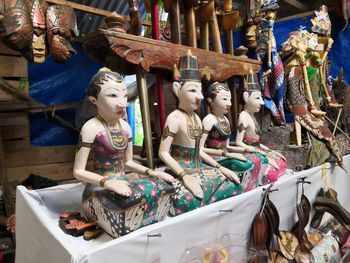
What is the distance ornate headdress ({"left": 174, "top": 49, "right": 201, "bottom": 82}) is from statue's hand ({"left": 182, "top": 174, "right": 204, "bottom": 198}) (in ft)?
1.13

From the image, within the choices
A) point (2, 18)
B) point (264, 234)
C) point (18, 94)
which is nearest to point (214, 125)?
point (264, 234)

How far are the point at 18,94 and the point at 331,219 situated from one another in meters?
1.99

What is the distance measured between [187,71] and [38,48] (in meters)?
0.57

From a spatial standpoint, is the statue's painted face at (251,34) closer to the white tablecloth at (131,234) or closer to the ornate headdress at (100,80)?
the white tablecloth at (131,234)

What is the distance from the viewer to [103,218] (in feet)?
2.53

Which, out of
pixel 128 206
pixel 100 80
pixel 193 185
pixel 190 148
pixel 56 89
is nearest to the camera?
pixel 128 206

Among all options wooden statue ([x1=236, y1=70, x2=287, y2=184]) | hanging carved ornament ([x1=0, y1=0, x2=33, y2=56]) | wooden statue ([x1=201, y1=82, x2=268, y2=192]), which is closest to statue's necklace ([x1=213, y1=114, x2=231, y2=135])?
wooden statue ([x1=201, y1=82, x2=268, y2=192])

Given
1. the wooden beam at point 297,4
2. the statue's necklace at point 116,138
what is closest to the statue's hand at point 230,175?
the statue's necklace at point 116,138

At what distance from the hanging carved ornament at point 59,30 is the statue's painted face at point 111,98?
1.41ft

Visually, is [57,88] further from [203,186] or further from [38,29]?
[203,186]

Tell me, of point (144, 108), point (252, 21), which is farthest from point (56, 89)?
point (252, 21)

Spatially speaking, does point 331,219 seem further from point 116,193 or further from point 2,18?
point 2,18

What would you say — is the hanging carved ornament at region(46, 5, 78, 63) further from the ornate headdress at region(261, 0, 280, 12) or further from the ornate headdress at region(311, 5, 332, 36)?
the ornate headdress at region(311, 5, 332, 36)

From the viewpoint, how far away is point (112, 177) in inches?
33.5
